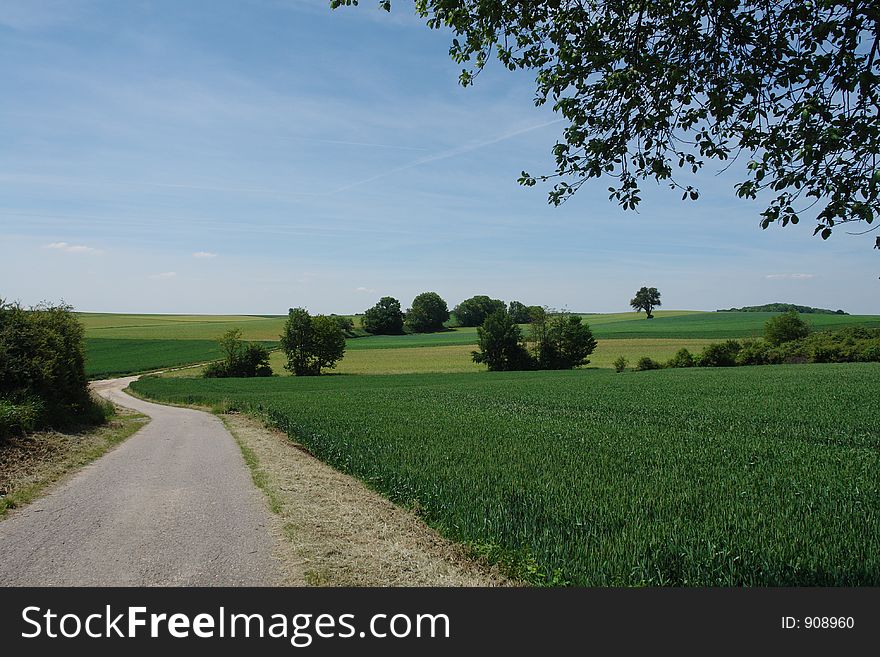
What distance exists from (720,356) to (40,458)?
201 ft

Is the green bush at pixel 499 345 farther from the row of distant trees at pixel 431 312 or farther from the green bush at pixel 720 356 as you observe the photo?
the row of distant trees at pixel 431 312

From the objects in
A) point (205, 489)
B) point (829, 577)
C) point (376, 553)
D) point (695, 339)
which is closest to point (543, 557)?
point (376, 553)

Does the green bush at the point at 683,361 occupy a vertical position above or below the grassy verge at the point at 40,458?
below

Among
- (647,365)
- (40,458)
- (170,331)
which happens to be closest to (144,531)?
(40,458)

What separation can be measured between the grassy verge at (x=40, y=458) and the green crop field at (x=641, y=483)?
5.69 meters

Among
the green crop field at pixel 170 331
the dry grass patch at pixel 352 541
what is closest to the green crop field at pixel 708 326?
the green crop field at pixel 170 331

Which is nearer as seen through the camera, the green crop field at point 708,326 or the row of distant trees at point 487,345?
the row of distant trees at point 487,345

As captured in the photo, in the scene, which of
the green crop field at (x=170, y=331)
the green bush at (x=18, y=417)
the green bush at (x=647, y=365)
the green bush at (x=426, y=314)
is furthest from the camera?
the green bush at (x=426, y=314)

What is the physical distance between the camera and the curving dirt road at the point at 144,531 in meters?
6.35

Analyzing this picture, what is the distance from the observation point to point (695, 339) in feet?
328

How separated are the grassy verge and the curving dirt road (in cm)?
36

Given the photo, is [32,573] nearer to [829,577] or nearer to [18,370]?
[829,577]

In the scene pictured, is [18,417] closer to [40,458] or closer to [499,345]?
[40,458]

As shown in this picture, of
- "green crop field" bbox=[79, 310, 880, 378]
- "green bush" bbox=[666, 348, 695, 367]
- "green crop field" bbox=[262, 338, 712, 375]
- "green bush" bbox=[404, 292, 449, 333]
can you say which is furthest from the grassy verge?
"green bush" bbox=[404, 292, 449, 333]
